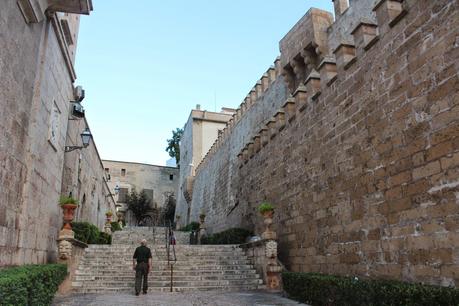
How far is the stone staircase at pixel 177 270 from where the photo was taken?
9445mm

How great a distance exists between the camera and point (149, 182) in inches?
1714

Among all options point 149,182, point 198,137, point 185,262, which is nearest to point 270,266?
point 185,262

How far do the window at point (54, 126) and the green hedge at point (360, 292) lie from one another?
596 centimetres

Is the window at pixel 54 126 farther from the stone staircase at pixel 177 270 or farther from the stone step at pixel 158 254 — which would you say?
the stone step at pixel 158 254

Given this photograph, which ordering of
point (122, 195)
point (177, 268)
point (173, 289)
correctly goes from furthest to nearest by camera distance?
1. point (122, 195)
2. point (177, 268)
3. point (173, 289)

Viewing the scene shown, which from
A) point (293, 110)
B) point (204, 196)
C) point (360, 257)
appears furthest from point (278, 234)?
point (204, 196)

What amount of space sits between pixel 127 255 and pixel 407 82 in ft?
29.5

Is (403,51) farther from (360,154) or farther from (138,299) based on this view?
(138,299)

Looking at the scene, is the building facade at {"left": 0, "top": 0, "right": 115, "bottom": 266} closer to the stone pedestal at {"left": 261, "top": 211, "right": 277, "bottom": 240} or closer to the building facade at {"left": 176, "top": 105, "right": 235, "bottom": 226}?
the stone pedestal at {"left": 261, "top": 211, "right": 277, "bottom": 240}

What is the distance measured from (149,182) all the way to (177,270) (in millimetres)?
34064

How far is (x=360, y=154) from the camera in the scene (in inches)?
265

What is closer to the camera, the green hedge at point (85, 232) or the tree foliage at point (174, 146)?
the green hedge at point (85, 232)

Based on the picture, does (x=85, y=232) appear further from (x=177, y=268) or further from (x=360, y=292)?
(x=360, y=292)

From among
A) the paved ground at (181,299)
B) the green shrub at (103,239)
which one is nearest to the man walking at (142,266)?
the paved ground at (181,299)
